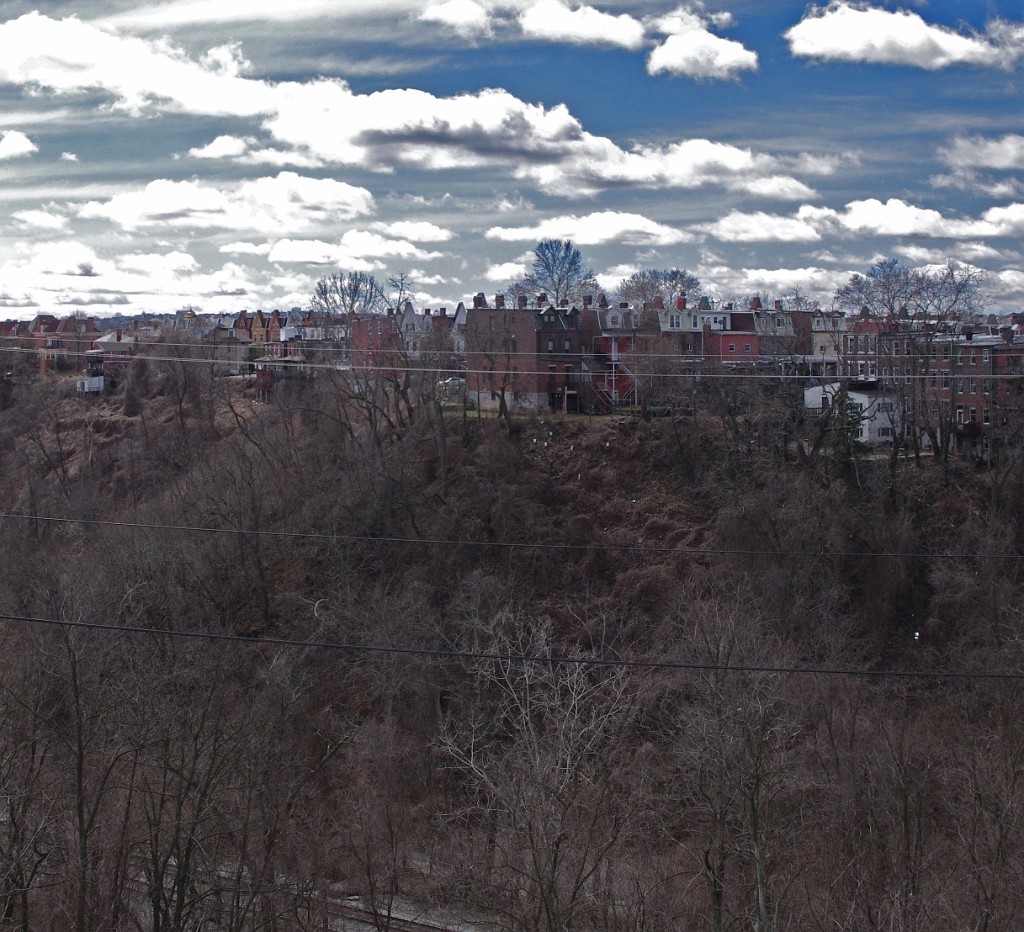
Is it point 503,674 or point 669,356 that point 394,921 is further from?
point 669,356

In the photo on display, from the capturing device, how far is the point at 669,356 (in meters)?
34.7

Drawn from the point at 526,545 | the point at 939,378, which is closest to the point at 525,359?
the point at 939,378

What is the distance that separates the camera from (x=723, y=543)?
3453 cm

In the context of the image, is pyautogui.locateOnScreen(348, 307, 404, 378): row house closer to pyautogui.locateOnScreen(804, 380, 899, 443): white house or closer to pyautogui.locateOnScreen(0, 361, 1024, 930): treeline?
pyautogui.locateOnScreen(0, 361, 1024, 930): treeline

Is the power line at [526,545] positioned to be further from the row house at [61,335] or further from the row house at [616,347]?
the row house at [61,335]

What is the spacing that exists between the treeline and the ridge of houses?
77.4 inches

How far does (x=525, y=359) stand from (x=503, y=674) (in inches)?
932

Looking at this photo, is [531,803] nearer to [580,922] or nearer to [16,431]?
[580,922]

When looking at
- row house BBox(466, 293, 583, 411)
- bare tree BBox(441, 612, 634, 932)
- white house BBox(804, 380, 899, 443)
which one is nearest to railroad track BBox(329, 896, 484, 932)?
bare tree BBox(441, 612, 634, 932)

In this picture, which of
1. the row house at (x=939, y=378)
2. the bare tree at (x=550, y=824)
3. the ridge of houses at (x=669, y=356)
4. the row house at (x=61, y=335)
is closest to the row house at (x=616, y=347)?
the ridge of houses at (x=669, y=356)

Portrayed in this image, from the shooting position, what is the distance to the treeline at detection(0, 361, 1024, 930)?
1608 cm

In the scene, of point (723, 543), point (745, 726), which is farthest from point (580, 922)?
point (723, 543)

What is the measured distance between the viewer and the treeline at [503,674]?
1608 centimetres

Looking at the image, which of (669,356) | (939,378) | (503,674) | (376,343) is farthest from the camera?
(376,343)
